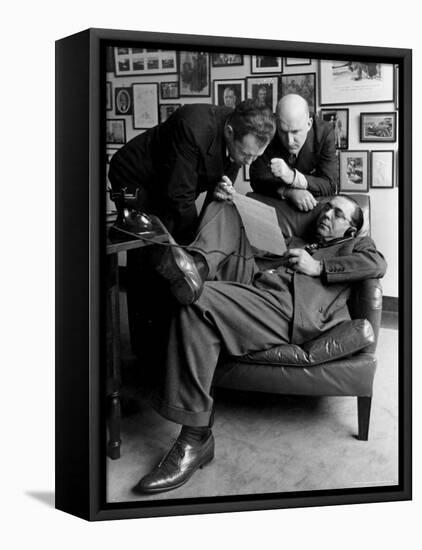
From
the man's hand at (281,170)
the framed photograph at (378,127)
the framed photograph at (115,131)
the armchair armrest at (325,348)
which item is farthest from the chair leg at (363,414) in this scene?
the framed photograph at (115,131)

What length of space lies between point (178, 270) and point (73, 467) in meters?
0.77

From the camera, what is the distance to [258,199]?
181 inches

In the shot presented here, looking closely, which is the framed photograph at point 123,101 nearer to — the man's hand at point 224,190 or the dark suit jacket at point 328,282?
the man's hand at point 224,190

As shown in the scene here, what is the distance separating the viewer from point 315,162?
15.3ft

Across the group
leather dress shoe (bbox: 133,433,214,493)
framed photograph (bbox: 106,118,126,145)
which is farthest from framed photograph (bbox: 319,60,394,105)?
leather dress shoe (bbox: 133,433,214,493)

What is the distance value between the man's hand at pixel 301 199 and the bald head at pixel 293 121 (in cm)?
14

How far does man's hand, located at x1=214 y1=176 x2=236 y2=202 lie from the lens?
452 cm

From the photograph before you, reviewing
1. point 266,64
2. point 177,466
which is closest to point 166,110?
point 266,64

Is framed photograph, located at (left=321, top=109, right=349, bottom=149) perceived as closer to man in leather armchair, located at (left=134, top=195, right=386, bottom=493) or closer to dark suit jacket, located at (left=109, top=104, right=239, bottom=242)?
man in leather armchair, located at (left=134, top=195, right=386, bottom=493)

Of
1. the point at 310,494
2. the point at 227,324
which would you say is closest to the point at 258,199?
the point at 227,324

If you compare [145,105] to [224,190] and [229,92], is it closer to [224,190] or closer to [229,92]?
[229,92]

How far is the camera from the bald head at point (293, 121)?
4.57m

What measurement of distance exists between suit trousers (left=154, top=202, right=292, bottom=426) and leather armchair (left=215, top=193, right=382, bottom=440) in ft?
0.19

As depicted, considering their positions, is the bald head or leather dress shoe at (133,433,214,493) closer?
leather dress shoe at (133,433,214,493)
